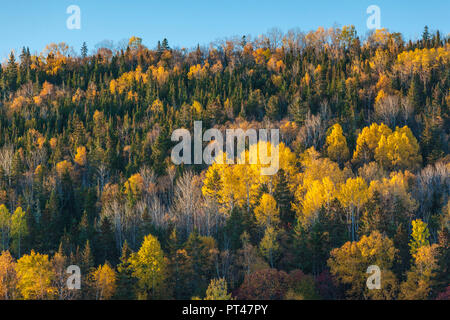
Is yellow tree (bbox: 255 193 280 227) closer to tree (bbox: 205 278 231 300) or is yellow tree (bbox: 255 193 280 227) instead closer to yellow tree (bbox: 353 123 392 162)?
tree (bbox: 205 278 231 300)

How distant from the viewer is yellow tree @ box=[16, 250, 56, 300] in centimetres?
4369

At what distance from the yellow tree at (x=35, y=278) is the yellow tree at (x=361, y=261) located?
29.1 m

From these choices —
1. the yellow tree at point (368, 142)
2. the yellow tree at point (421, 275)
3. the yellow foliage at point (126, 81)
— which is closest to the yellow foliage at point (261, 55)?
the yellow foliage at point (126, 81)

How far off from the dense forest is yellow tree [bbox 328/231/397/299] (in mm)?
160

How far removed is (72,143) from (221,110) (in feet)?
109

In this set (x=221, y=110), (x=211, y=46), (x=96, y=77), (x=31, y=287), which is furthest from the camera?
(x=211, y=46)

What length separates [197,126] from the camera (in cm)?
9625

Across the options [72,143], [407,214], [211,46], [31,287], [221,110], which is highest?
[211,46]

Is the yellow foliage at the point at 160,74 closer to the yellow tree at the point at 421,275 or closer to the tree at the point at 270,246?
the tree at the point at 270,246

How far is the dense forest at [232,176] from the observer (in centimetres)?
4684
